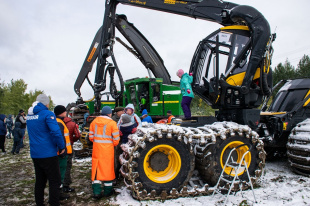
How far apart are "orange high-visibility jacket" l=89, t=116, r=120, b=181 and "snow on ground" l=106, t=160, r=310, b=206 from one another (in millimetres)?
533

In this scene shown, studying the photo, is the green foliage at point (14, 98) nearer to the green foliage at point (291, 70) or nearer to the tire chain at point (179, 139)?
the tire chain at point (179, 139)

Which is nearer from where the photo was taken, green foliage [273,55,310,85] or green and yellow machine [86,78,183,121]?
green and yellow machine [86,78,183,121]

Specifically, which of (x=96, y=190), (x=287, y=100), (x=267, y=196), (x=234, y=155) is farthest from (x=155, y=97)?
(x=267, y=196)

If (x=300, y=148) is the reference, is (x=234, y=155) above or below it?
below

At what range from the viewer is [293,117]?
6.41m

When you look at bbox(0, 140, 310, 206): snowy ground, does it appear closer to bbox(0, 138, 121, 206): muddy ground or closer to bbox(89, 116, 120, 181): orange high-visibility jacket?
bbox(0, 138, 121, 206): muddy ground

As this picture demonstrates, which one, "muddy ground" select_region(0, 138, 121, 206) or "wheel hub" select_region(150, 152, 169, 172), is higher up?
"wheel hub" select_region(150, 152, 169, 172)

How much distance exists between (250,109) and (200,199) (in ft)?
8.05

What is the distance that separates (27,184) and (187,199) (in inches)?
150

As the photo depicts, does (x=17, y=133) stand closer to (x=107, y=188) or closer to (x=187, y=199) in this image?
(x=107, y=188)

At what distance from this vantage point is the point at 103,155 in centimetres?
481

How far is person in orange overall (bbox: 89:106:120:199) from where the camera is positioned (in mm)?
4789

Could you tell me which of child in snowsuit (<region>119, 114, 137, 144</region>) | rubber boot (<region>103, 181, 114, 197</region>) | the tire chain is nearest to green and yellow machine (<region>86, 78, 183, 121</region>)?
child in snowsuit (<region>119, 114, 137, 144</region>)

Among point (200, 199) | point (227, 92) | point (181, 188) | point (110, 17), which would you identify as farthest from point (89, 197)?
point (110, 17)
